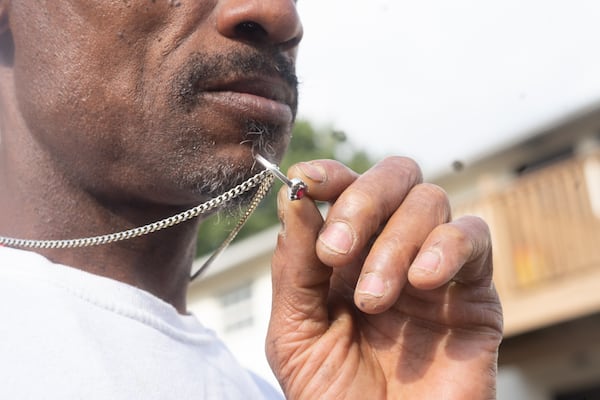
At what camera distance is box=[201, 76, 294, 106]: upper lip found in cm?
154

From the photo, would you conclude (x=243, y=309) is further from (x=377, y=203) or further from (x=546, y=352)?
(x=377, y=203)

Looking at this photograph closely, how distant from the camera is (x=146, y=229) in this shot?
164cm

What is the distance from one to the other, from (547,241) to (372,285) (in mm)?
8266

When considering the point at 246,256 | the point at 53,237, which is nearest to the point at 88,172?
the point at 53,237

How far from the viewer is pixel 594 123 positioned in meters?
9.34

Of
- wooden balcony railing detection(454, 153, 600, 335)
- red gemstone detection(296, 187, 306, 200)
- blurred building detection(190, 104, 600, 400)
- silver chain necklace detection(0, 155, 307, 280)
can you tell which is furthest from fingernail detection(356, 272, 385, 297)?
wooden balcony railing detection(454, 153, 600, 335)

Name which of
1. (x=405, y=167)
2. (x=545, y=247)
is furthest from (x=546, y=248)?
(x=405, y=167)

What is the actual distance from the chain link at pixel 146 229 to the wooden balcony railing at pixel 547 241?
7224 millimetres

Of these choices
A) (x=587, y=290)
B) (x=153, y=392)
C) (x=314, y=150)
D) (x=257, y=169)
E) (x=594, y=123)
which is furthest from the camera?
(x=314, y=150)

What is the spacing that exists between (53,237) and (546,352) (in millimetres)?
9350

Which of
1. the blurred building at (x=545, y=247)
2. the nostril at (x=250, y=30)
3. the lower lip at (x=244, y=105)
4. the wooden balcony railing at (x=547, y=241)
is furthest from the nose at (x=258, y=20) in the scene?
the wooden balcony railing at (x=547, y=241)

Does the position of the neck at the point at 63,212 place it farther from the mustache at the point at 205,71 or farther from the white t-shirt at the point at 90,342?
the mustache at the point at 205,71

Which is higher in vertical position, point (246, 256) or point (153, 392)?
point (153, 392)

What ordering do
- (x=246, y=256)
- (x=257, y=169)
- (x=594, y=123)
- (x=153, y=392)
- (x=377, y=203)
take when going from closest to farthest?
1. (x=377, y=203)
2. (x=153, y=392)
3. (x=257, y=169)
4. (x=594, y=123)
5. (x=246, y=256)
